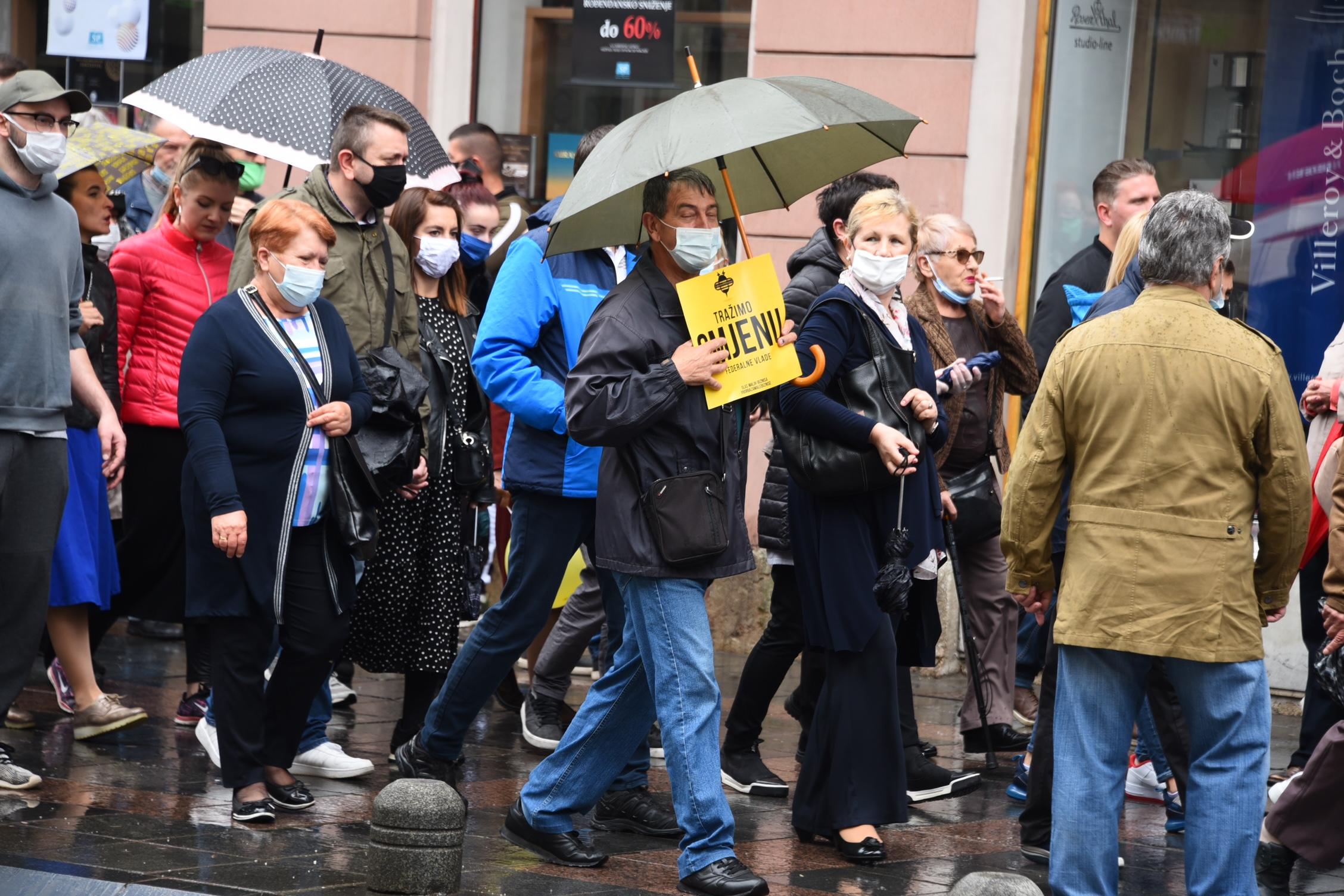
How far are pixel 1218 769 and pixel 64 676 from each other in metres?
4.74

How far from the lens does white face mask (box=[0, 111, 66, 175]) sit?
629 cm

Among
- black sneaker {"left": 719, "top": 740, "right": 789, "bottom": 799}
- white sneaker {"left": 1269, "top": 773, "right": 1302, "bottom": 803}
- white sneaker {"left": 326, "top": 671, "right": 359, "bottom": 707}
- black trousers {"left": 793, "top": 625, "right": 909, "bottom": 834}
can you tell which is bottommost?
white sneaker {"left": 326, "top": 671, "right": 359, "bottom": 707}

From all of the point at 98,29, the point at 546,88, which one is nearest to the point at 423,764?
the point at 546,88

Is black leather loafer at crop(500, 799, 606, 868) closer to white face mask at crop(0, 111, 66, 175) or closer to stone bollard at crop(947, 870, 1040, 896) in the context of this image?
stone bollard at crop(947, 870, 1040, 896)

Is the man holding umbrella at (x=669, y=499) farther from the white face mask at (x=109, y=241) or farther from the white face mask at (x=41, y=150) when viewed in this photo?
the white face mask at (x=109, y=241)

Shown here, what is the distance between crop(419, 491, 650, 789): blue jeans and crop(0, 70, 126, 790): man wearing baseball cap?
1452 millimetres

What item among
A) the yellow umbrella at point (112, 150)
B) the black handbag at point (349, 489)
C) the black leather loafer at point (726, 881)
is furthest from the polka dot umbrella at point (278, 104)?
the black leather loafer at point (726, 881)

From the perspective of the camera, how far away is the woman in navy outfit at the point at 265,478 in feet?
19.9

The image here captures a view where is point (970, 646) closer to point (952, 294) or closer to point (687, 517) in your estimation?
point (952, 294)

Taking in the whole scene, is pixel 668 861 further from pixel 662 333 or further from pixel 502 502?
pixel 502 502

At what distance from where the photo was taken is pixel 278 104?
23.9ft

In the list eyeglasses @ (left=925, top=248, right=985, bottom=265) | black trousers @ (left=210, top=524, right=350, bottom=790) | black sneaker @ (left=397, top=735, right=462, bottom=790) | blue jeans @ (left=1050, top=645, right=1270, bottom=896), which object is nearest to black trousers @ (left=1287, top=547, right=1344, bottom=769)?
blue jeans @ (left=1050, top=645, right=1270, bottom=896)

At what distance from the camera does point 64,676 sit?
772 cm

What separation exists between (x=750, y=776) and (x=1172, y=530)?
247 centimetres
